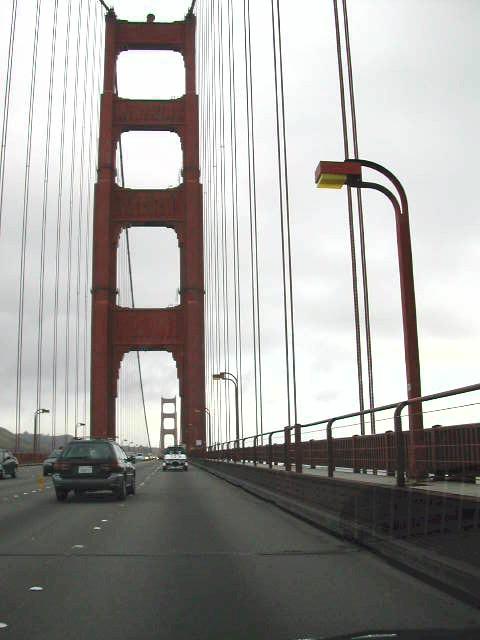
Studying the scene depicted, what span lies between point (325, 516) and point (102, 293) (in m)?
44.0

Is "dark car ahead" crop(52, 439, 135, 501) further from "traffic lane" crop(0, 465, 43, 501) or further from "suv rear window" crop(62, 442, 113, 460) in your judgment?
"traffic lane" crop(0, 465, 43, 501)

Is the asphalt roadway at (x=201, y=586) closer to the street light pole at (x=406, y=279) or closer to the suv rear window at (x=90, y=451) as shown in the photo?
the street light pole at (x=406, y=279)

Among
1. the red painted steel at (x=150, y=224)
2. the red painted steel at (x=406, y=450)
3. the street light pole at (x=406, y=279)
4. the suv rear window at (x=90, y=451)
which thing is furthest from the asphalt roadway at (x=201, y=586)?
the red painted steel at (x=150, y=224)

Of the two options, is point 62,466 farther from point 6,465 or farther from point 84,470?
point 6,465

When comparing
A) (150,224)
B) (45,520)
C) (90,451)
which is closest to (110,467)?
(90,451)

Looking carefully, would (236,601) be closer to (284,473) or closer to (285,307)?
(284,473)

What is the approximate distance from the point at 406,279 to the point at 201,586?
439 cm

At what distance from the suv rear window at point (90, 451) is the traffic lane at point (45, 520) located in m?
0.92

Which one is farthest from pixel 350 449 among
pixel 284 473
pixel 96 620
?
pixel 96 620

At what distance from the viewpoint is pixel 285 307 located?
21.0 m

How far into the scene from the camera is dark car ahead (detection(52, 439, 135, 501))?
15453mm

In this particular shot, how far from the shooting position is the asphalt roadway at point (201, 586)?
4488mm

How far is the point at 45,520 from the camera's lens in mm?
11125

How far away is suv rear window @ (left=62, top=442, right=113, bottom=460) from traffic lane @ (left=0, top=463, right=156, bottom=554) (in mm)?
919
